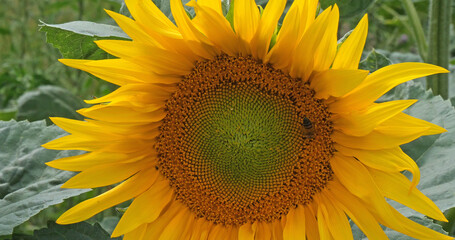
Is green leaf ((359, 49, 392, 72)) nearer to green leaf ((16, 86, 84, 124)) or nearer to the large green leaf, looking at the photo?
the large green leaf

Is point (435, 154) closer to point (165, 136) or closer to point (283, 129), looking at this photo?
point (283, 129)

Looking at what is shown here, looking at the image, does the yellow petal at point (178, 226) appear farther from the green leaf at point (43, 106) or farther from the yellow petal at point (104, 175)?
the green leaf at point (43, 106)

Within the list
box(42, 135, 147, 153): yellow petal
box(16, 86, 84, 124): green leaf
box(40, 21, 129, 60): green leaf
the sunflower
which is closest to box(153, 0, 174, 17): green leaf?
box(40, 21, 129, 60): green leaf

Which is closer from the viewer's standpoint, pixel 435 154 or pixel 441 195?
pixel 441 195

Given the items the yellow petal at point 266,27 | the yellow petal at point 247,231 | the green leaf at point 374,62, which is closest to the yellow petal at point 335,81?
the yellow petal at point 266,27

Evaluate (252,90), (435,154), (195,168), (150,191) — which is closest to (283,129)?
(252,90)

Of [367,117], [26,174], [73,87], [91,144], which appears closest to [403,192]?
[367,117]
